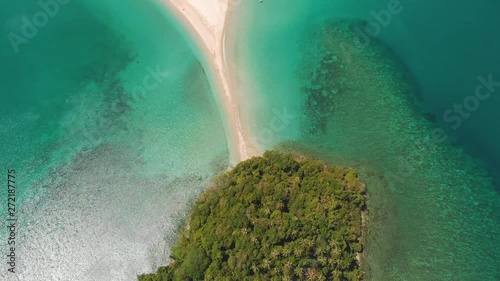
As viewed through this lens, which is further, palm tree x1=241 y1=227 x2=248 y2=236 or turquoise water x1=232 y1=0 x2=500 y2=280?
turquoise water x1=232 y1=0 x2=500 y2=280

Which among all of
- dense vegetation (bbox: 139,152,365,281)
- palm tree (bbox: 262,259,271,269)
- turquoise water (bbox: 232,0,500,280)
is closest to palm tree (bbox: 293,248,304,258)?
dense vegetation (bbox: 139,152,365,281)

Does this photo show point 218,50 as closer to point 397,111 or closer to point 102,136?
point 102,136

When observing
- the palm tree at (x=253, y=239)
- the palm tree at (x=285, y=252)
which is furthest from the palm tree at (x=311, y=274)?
the palm tree at (x=253, y=239)

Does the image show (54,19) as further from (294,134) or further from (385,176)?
(385,176)

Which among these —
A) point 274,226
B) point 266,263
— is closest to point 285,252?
point 266,263

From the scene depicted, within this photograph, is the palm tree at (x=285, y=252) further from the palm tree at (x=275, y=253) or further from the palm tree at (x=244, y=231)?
the palm tree at (x=244, y=231)

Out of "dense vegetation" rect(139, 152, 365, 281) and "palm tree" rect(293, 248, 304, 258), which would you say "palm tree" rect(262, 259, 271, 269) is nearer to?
"dense vegetation" rect(139, 152, 365, 281)
